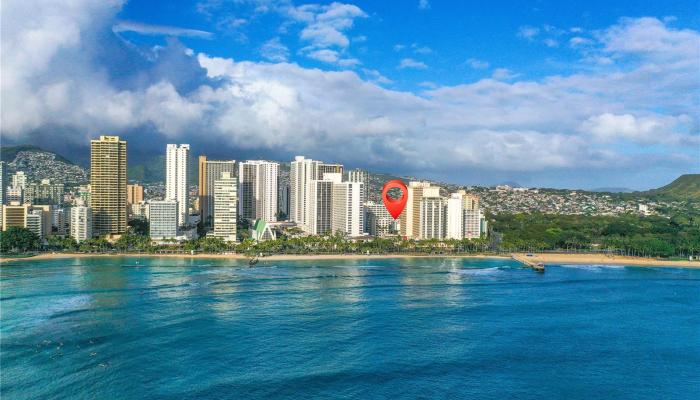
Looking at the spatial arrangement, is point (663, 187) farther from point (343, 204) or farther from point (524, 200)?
point (343, 204)

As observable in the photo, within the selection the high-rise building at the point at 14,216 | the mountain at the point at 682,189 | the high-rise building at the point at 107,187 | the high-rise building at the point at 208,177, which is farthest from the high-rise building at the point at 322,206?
the mountain at the point at 682,189

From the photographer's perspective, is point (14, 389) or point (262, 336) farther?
point (262, 336)

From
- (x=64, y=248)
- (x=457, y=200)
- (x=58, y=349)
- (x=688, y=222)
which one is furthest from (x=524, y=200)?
(x=58, y=349)

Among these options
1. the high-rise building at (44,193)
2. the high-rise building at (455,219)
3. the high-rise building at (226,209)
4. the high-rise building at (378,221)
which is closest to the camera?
the high-rise building at (226,209)

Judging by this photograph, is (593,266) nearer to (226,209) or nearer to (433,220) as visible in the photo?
(433,220)

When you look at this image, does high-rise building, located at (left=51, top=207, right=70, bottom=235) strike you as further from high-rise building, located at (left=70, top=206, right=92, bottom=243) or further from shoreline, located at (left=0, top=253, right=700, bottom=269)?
shoreline, located at (left=0, top=253, right=700, bottom=269)

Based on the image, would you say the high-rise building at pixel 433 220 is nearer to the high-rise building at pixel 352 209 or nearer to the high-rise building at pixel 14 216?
the high-rise building at pixel 352 209

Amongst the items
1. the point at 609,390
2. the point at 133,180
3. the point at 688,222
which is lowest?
the point at 609,390
